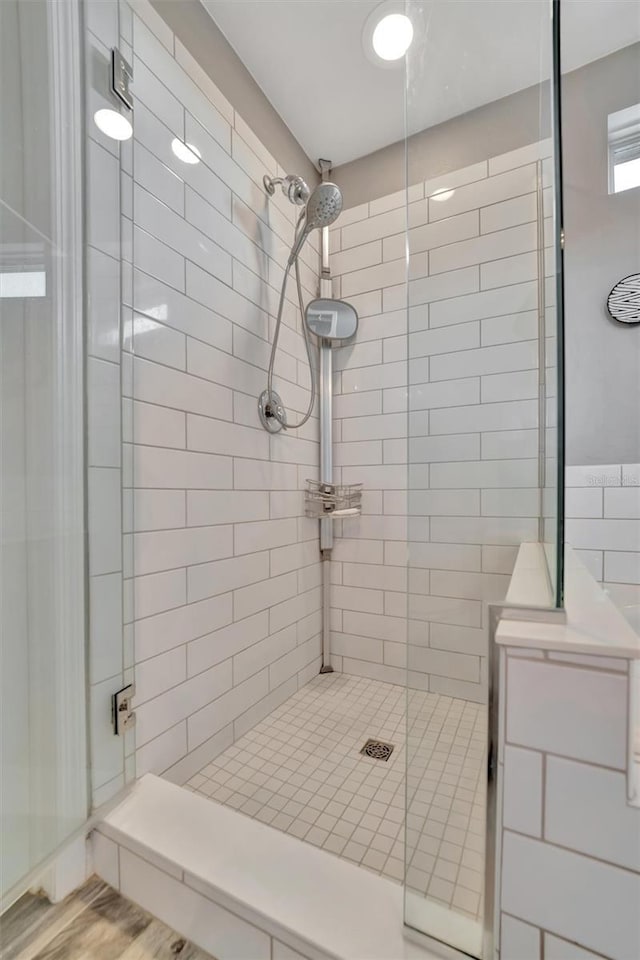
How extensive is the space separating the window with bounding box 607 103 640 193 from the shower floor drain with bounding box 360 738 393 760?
6.46 ft

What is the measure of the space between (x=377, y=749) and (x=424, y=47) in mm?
1993

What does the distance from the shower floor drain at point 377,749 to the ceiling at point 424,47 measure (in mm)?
1816

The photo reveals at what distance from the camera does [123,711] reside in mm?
867

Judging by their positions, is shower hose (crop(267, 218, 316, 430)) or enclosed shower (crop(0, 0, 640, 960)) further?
shower hose (crop(267, 218, 316, 430))

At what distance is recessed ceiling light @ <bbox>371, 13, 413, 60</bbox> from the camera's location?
1174mm

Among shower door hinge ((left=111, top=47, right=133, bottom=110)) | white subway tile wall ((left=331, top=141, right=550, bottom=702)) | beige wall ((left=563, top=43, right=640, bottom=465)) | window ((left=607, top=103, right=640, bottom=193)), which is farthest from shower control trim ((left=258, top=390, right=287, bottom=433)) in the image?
window ((left=607, top=103, right=640, bottom=193))

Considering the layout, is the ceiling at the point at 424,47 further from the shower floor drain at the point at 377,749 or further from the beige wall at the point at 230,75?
the shower floor drain at the point at 377,749

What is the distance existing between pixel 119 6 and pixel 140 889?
183 centimetres

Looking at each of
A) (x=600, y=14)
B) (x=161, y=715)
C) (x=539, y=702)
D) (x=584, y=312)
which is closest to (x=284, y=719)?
(x=161, y=715)

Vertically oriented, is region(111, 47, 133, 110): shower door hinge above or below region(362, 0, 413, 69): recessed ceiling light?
below

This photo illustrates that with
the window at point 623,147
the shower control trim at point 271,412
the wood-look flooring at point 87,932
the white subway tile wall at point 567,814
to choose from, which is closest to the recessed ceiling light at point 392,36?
the window at point 623,147

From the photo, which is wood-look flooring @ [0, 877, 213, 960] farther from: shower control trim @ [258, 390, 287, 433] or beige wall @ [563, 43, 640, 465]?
beige wall @ [563, 43, 640, 465]

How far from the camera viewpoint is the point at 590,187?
4.55ft

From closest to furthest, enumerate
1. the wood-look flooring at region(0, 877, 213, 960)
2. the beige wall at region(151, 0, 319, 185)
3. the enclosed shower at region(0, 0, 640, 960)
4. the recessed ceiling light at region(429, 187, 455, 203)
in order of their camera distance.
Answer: the enclosed shower at region(0, 0, 640, 960)
the wood-look flooring at region(0, 877, 213, 960)
the beige wall at region(151, 0, 319, 185)
the recessed ceiling light at region(429, 187, 455, 203)
